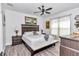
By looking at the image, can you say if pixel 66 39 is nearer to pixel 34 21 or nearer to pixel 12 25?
pixel 34 21

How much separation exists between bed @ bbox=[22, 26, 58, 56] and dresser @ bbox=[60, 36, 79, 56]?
913mm

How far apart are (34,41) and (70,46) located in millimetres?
1263

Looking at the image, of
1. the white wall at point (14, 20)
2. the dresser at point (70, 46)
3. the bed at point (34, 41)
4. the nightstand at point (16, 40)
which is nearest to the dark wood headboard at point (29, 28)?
the bed at point (34, 41)

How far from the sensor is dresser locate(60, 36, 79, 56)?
1.36m

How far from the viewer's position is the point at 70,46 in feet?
4.84

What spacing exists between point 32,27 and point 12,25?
62 centimetres

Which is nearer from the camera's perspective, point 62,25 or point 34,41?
point 62,25

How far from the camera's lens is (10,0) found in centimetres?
119

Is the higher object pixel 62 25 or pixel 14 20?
pixel 14 20

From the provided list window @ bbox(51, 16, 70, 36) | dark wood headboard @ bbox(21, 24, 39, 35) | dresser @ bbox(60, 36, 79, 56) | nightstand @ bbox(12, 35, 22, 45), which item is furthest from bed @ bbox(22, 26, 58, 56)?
dresser @ bbox(60, 36, 79, 56)

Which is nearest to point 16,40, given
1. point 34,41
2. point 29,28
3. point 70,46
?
point 34,41

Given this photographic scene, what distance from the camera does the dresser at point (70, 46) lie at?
1361 mm

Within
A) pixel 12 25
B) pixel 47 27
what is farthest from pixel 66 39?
pixel 12 25

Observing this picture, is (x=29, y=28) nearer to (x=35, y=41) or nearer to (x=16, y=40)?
(x=35, y=41)
